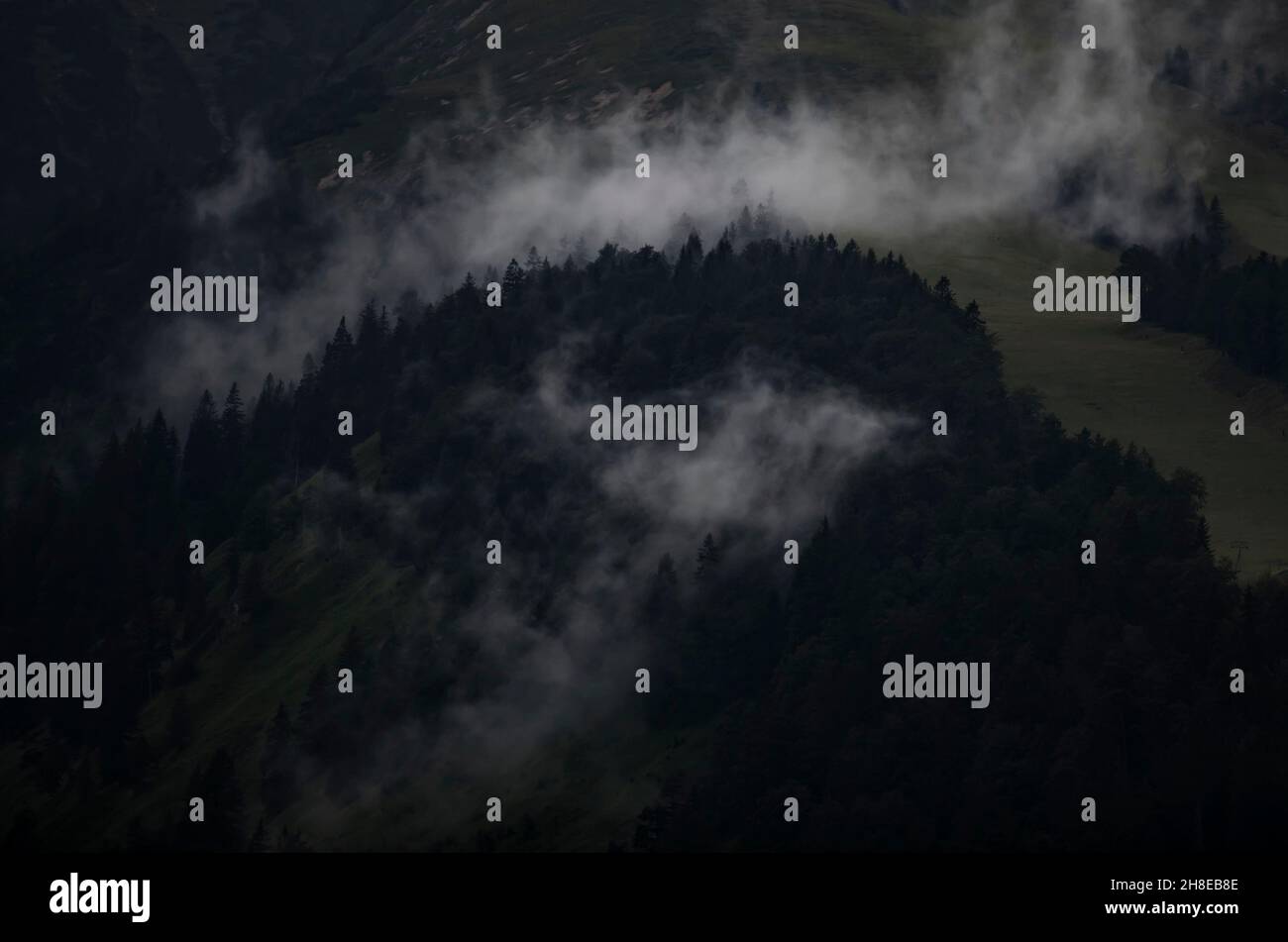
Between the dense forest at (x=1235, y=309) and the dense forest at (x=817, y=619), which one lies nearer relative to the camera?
the dense forest at (x=817, y=619)

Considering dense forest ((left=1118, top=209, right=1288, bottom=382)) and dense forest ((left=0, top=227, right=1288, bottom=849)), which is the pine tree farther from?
dense forest ((left=1118, top=209, right=1288, bottom=382))

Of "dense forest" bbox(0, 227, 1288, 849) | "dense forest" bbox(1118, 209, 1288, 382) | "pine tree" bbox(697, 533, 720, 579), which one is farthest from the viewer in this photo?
"dense forest" bbox(1118, 209, 1288, 382)

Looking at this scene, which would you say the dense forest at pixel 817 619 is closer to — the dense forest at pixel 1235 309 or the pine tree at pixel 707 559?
the pine tree at pixel 707 559

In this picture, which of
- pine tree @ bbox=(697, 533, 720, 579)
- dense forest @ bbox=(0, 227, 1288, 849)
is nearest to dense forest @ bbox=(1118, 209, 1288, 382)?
dense forest @ bbox=(0, 227, 1288, 849)

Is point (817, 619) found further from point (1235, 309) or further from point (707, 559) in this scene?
point (1235, 309)

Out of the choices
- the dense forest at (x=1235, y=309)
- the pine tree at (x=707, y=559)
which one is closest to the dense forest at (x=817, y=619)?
the pine tree at (x=707, y=559)

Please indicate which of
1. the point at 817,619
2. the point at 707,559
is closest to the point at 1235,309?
the point at 707,559
